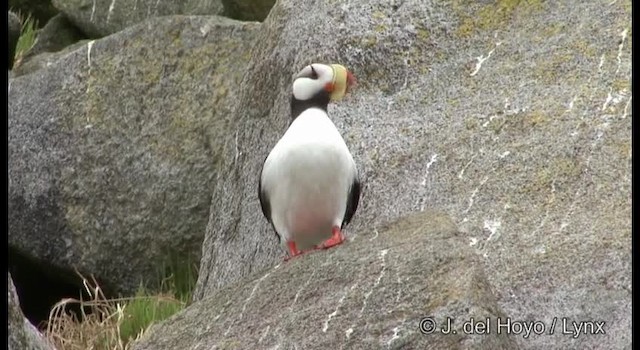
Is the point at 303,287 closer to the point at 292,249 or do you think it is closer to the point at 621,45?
the point at 292,249

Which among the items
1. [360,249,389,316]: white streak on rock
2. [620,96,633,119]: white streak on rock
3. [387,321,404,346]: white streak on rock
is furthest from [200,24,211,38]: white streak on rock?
[387,321,404,346]: white streak on rock

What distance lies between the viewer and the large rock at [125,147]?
32.8 ft

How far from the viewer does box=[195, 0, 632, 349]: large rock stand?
611cm

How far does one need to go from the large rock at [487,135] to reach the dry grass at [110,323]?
1.33 metres

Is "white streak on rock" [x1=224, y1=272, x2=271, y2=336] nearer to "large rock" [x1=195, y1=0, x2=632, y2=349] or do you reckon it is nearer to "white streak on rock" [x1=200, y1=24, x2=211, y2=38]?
"large rock" [x1=195, y1=0, x2=632, y2=349]

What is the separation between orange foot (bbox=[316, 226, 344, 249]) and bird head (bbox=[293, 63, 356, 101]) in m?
0.63

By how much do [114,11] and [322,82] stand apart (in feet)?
17.7

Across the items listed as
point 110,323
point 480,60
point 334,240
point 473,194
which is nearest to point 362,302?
point 334,240

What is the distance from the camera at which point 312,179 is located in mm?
6883

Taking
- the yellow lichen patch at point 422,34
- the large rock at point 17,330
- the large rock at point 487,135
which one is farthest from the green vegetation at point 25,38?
the large rock at point 17,330

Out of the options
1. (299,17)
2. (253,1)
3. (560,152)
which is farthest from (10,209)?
Answer: (560,152)

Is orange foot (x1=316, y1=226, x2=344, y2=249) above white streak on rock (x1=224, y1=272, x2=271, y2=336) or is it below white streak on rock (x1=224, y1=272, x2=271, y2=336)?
below
